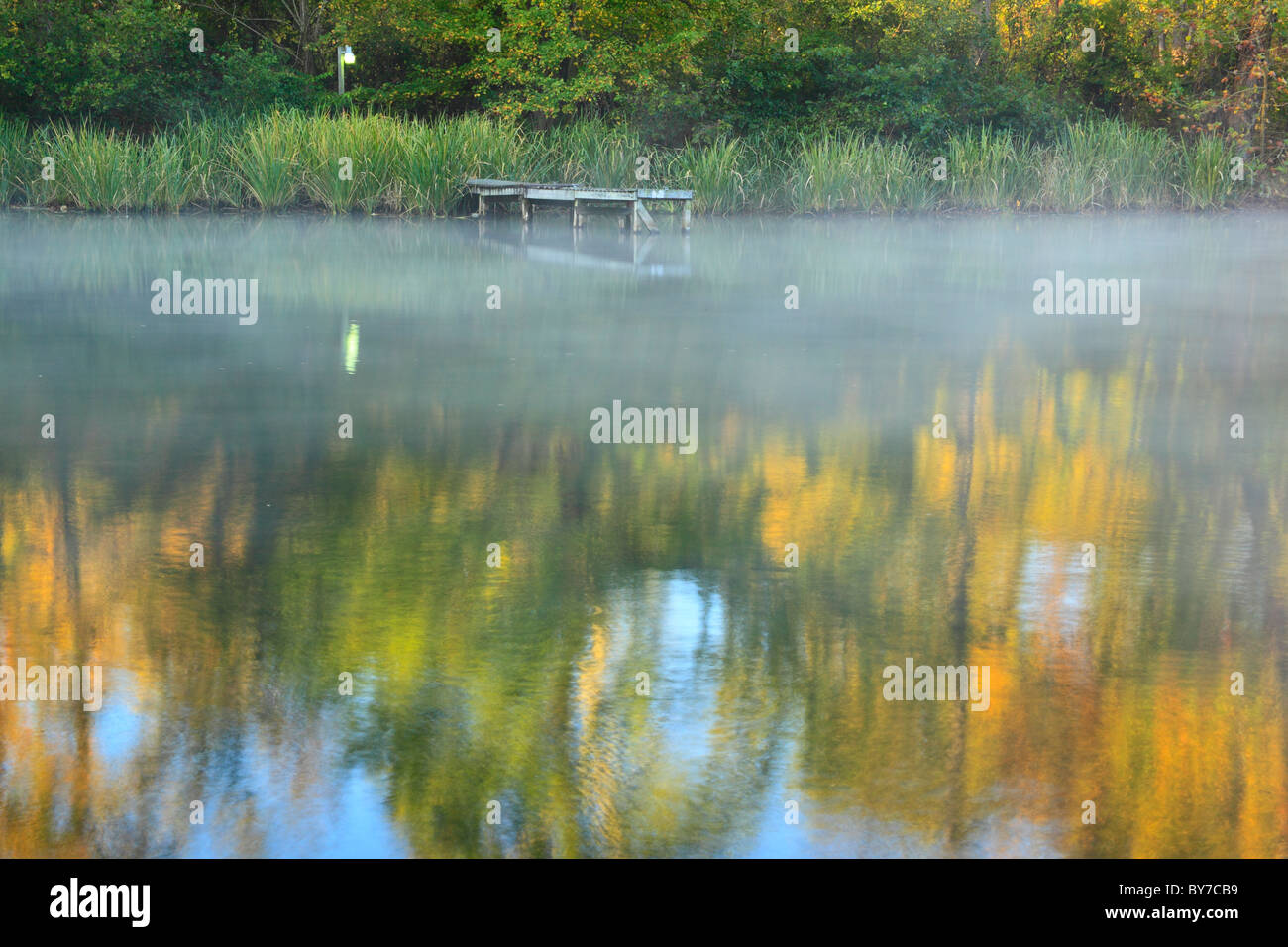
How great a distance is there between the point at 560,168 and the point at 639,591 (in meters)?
25.9

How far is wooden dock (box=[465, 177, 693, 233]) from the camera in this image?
25047mm

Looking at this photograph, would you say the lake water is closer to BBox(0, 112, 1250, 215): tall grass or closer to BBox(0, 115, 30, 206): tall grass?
BBox(0, 112, 1250, 215): tall grass

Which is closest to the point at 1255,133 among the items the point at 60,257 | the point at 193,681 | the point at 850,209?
the point at 850,209

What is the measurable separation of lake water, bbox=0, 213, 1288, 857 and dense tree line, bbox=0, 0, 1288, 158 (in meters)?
24.5

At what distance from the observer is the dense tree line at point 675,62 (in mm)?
34281

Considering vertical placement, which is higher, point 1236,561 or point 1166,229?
point 1236,561

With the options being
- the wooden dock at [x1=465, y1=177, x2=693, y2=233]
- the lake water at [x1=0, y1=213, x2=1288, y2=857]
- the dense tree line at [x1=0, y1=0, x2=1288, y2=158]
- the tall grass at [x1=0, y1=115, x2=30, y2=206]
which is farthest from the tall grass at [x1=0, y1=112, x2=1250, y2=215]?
the lake water at [x1=0, y1=213, x2=1288, y2=857]

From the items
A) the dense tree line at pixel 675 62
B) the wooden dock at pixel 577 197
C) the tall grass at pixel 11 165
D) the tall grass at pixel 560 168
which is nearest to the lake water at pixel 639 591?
the wooden dock at pixel 577 197

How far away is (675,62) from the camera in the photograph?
3778cm

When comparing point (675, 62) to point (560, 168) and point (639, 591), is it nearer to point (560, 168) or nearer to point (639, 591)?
point (560, 168)

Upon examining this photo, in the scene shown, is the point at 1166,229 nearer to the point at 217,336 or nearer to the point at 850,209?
the point at 850,209

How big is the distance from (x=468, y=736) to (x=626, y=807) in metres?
0.58

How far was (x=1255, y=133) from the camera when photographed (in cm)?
3772
